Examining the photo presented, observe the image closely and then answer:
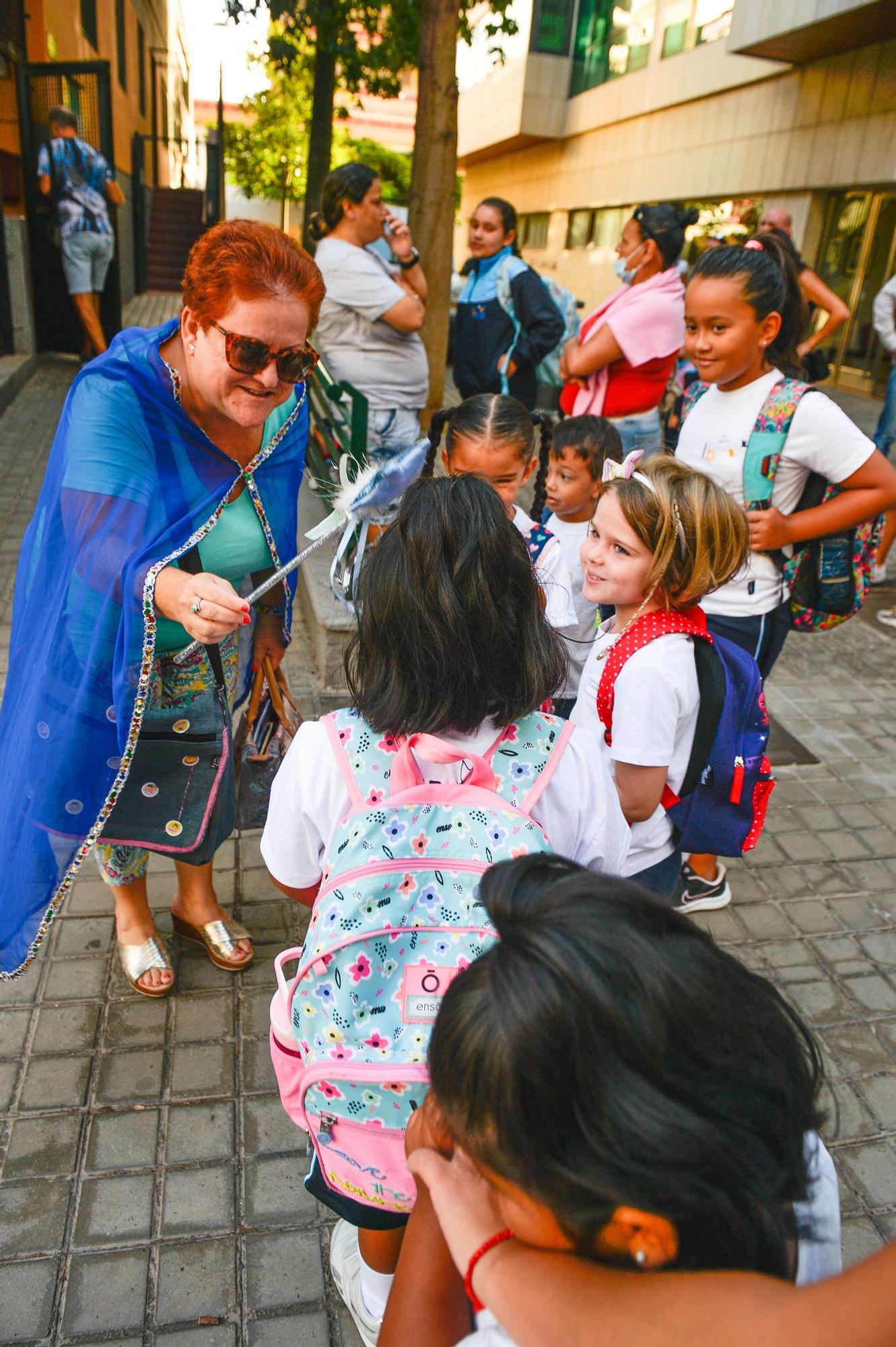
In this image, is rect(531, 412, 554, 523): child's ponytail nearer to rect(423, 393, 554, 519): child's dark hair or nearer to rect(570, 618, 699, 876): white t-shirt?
rect(423, 393, 554, 519): child's dark hair

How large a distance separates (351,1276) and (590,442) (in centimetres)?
233

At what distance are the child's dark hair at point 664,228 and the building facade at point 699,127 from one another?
22.5 ft

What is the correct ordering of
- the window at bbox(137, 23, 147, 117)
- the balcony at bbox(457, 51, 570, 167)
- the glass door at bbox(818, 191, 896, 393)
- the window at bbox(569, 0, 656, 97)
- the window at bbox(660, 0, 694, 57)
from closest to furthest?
the glass door at bbox(818, 191, 896, 393), the window at bbox(660, 0, 694, 57), the window at bbox(569, 0, 656, 97), the window at bbox(137, 23, 147, 117), the balcony at bbox(457, 51, 570, 167)

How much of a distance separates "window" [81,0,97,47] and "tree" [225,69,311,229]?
557 inches

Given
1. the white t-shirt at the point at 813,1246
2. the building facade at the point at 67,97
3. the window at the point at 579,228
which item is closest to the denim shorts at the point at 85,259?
the building facade at the point at 67,97

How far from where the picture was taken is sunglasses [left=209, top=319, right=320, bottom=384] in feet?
6.51

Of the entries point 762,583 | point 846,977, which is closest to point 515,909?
point 762,583

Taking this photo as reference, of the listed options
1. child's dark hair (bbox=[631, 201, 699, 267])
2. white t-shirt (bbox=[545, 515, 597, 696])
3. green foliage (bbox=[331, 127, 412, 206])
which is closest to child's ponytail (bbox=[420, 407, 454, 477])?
white t-shirt (bbox=[545, 515, 597, 696])

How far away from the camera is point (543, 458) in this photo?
11.1 feet

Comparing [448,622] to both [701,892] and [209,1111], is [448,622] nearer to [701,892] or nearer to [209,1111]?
[209,1111]

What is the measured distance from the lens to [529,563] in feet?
4.66

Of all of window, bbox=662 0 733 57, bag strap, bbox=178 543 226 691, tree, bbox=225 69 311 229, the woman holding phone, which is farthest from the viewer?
tree, bbox=225 69 311 229

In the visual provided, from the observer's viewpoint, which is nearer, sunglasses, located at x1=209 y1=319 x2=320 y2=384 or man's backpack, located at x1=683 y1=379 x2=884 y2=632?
sunglasses, located at x1=209 y1=319 x2=320 y2=384

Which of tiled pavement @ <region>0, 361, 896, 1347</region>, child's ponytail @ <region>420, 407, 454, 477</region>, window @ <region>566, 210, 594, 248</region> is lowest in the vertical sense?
tiled pavement @ <region>0, 361, 896, 1347</region>
